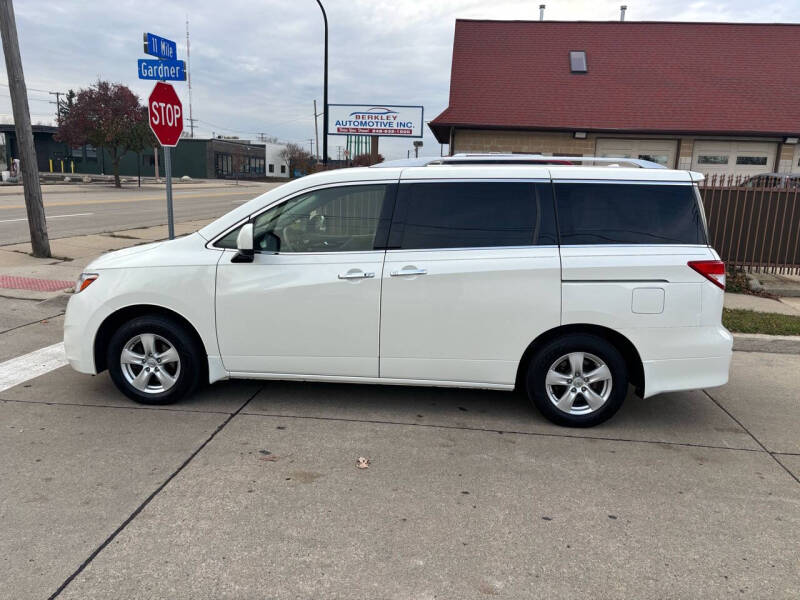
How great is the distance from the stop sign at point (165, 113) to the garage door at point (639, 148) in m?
11.8

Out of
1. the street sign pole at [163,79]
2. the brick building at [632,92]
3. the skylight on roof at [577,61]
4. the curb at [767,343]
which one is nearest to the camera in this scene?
the curb at [767,343]

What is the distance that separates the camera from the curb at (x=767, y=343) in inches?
257

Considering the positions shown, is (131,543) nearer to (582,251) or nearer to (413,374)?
(413,374)

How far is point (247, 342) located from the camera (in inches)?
176

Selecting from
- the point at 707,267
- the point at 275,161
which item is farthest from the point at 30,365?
the point at 275,161

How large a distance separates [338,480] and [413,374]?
1.10 metres

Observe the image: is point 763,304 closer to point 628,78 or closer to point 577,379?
point 577,379

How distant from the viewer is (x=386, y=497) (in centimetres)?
339

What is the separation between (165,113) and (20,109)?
3313mm

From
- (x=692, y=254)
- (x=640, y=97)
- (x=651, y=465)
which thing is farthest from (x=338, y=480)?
(x=640, y=97)

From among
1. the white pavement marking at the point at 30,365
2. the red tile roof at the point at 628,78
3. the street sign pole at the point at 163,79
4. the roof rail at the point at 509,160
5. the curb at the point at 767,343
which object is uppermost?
the red tile roof at the point at 628,78

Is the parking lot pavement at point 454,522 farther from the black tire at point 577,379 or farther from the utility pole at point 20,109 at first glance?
the utility pole at point 20,109

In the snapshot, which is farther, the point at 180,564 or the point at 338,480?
the point at 338,480

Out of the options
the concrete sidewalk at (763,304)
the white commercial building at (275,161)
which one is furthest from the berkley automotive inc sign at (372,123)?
the white commercial building at (275,161)
